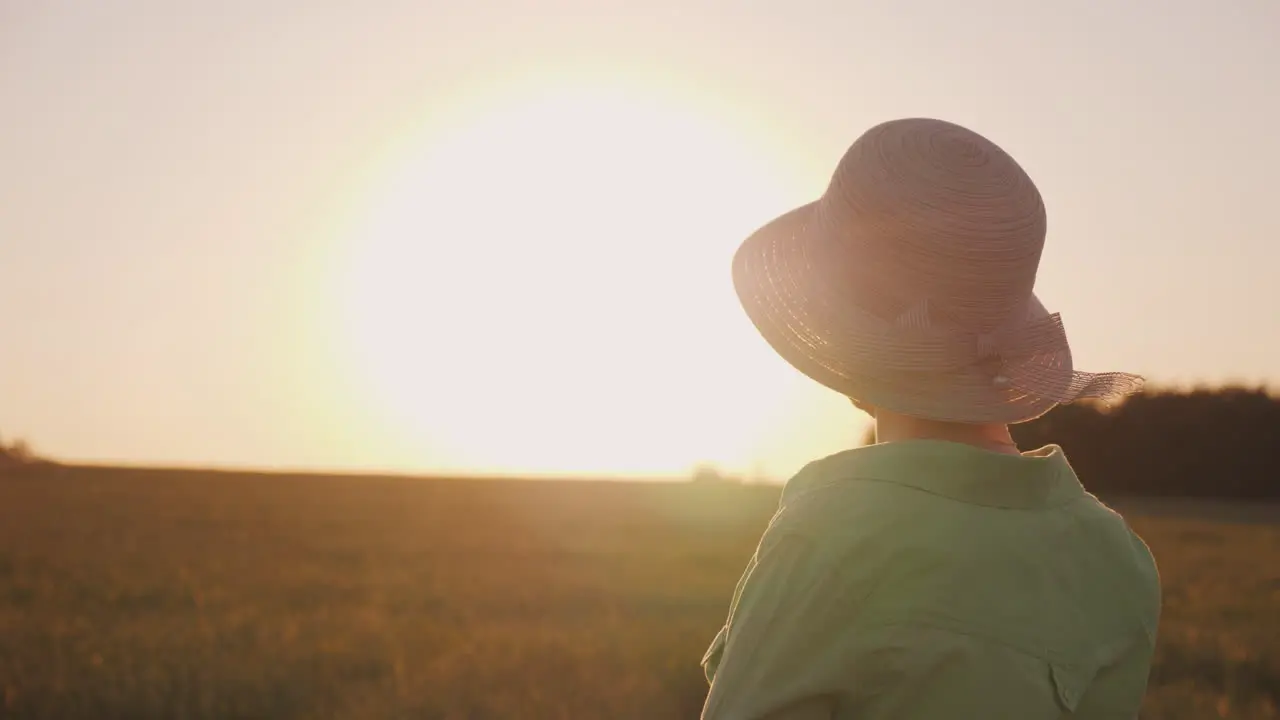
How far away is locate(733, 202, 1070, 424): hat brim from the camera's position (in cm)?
164

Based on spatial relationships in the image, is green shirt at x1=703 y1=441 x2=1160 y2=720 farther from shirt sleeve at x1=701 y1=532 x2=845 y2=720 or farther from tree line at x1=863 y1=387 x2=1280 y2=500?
tree line at x1=863 y1=387 x2=1280 y2=500

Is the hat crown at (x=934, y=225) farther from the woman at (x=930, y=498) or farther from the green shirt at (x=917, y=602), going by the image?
the green shirt at (x=917, y=602)

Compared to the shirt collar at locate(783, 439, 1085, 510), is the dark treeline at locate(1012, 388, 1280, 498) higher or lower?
lower

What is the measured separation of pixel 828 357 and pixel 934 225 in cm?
22

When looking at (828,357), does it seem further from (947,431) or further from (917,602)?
(917,602)

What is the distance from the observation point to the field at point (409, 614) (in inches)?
252

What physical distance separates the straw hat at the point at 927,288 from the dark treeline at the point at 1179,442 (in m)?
27.1

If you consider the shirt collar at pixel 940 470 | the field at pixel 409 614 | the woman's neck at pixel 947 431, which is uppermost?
the woman's neck at pixel 947 431

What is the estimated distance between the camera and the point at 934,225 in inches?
65.7

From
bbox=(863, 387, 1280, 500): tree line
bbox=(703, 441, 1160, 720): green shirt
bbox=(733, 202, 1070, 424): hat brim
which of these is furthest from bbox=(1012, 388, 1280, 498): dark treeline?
bbox=(703, 441, 1160, 720): green shirt

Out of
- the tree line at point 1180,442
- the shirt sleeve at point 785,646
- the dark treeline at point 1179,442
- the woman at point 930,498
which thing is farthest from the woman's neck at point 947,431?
the tree line at point 1180,442

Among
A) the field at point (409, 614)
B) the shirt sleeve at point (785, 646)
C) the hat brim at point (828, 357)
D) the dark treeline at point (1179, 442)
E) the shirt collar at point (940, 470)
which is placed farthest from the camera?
the dark treeline at point (1179, 442)

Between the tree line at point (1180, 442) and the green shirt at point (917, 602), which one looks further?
the tree line at point (1180, 442)

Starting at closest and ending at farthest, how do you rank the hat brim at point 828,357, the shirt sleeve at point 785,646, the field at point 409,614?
the shirt sleeve at point 785,646, the hat brim at point 828,357, the field at point 409,614
